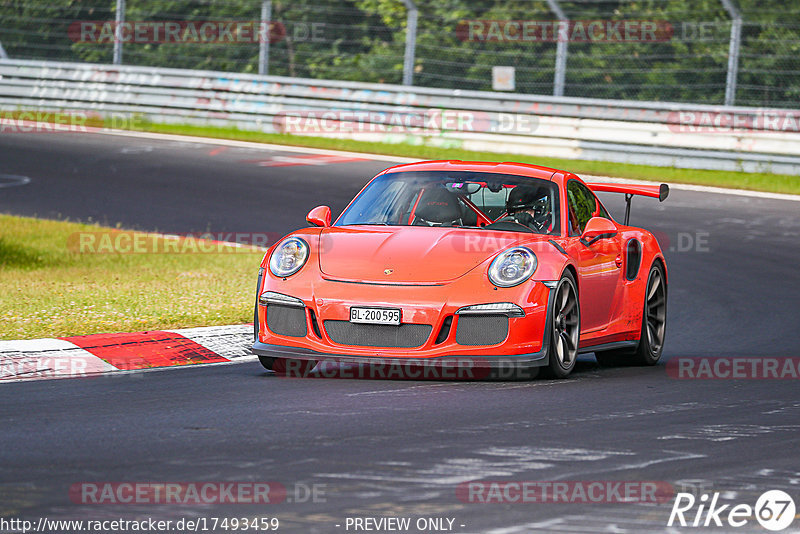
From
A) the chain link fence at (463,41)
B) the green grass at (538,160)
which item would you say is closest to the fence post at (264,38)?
the chain link fence at (463,41)

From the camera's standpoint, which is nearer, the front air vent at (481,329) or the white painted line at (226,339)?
the front air vent at (481,329)

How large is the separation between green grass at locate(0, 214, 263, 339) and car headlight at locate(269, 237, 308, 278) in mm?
1770

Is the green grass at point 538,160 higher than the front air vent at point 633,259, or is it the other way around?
the green grass at point 538,160

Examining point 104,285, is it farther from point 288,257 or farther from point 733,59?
point 733,59

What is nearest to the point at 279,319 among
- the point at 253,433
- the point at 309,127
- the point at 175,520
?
the point at 253,433

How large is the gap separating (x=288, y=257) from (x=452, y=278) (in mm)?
1009

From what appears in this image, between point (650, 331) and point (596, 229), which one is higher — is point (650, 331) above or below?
below

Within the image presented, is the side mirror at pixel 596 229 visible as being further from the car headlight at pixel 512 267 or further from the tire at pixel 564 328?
the car headlight at pixel 512 267

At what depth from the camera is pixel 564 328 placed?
26.5 feet

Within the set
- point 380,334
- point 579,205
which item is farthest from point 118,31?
point 380,334

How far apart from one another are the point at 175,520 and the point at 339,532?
0.56 metres

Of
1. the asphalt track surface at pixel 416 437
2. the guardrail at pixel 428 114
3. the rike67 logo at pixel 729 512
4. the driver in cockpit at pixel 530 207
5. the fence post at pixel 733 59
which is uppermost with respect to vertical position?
the fence post at pixel 733 59

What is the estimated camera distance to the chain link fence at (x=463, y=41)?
2094 cm

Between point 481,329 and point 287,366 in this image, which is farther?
point 287,366
